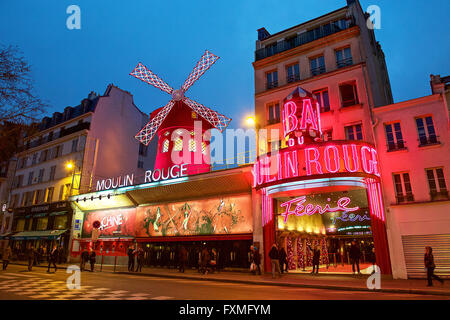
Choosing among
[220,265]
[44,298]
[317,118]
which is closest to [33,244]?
[220,265]

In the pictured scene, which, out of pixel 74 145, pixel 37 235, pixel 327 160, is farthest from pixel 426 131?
pixel 37 235

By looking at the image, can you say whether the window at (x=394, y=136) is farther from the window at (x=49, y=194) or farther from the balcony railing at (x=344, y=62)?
the window at (x=49, y=194)

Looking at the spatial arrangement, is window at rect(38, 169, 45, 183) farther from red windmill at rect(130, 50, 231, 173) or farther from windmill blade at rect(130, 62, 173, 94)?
windmill blade at rect(130, 62, 173, 94)

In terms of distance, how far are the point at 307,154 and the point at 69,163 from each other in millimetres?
20650

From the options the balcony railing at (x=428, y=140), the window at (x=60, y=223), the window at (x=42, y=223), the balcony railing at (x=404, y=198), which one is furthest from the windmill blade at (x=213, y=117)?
the window at (x=42, y=223)

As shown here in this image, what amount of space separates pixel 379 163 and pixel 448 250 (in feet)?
13.6

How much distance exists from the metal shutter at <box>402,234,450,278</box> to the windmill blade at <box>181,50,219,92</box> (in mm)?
18722

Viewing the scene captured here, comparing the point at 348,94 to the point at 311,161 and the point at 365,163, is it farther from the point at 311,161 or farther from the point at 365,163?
the point at 311,161

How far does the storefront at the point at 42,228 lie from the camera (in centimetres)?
2420

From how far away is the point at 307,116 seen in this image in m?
13.5

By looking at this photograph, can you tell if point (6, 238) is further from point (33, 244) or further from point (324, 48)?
point (324, 48)

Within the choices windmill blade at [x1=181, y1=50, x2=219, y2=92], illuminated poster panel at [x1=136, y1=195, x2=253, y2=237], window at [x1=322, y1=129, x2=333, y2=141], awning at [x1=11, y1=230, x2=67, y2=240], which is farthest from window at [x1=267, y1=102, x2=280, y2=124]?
awning at [x1=11, y1=230, x2=67, y2=240]

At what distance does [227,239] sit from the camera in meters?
16.4
